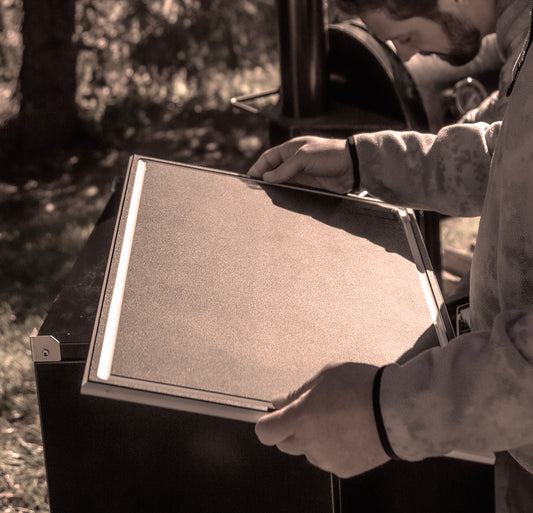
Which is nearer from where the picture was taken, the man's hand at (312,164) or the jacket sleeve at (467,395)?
the jacket sleeve at (467,395)

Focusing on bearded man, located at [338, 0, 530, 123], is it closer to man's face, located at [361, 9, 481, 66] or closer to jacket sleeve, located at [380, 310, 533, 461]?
man's face, located at [361, 9, 481, 66]

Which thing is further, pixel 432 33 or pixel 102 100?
pixel 102 100

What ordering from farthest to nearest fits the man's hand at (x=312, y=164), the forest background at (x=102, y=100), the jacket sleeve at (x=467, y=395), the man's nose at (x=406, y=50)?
1. the forest background at (x=102, y=100)
2. the man's nose at (x=406, y=50)
3. the man's hand at (x=312, y=164)
4. the jacket sleeve at (x=467, y=395)

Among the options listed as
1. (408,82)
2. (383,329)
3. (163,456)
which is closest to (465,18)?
(408,82)

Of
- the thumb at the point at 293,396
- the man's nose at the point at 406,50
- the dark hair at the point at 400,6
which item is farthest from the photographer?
the man's nose at the point at 406,50

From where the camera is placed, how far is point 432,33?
95.6 inches

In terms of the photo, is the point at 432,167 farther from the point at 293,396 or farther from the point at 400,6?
the point at 293,396

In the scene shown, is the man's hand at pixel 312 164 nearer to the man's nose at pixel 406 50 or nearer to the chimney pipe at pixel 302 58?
the man's nose at pixel 406 50

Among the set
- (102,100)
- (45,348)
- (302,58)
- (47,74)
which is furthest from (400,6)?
(102,100)

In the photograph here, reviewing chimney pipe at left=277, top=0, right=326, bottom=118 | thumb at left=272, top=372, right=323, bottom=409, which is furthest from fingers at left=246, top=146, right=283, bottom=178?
chimney pipe at left=277, top=0, right=326, bottom=118

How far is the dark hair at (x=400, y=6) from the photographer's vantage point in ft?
7.61

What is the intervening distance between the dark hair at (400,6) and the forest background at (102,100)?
2.50 m

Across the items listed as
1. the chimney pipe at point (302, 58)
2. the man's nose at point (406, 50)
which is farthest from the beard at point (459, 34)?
the chimney pipe at point (302, 58)

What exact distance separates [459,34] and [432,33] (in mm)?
89
